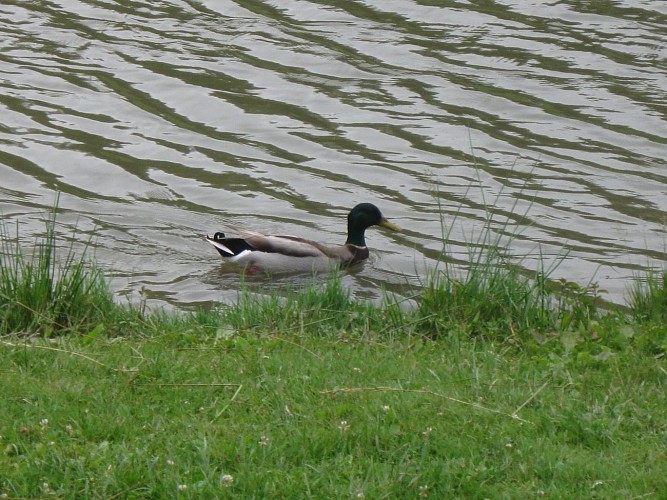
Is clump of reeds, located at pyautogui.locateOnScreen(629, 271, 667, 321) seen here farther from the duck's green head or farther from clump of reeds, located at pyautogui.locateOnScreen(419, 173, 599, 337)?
the duck's green head

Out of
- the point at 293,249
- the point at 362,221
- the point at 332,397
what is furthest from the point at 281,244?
the point at 332,397

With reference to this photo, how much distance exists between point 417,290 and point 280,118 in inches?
152

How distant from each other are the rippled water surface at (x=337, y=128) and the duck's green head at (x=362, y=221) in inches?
10.5

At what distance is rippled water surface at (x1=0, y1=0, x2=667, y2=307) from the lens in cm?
983

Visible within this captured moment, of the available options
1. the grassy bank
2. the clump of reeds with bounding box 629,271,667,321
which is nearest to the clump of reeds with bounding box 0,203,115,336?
the grassy bank

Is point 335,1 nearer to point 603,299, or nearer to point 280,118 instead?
point 280,118

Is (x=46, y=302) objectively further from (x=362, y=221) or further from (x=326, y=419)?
(x=362, y=221)

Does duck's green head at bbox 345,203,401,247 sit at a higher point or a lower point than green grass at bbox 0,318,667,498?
lower

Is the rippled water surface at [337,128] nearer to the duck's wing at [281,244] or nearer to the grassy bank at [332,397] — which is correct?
the duck's wing at [281,244]

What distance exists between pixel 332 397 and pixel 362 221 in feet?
15.6

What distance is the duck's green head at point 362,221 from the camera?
9.84m

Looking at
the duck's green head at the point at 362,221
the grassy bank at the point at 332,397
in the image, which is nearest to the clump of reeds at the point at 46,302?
the grassy bank at the point at 332,397

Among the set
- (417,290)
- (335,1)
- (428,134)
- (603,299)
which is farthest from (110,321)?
(335,1)

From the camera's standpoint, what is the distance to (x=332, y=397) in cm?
520
